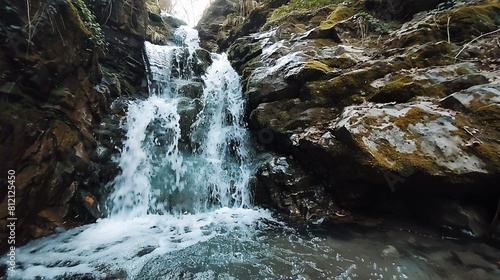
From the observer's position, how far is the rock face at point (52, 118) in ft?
12.8

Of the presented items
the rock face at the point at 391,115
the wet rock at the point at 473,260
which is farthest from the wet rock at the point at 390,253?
the rock face at the point at 391,115

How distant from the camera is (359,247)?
12.4 ft

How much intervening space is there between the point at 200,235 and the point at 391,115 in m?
4.16

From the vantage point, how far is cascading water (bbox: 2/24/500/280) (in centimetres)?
325

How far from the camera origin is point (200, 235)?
446 centimetres

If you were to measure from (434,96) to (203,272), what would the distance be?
17.6 feet

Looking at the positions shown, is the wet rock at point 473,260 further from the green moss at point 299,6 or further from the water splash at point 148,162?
the green moss at point 299,6

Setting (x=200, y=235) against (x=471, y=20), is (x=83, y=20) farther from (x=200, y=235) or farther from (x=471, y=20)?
(x=471, y=20)

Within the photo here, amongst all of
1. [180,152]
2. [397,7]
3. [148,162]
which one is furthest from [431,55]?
[148,162]

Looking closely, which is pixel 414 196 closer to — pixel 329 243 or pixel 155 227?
pixel 329 243

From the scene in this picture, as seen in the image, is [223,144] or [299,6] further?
[299,6]

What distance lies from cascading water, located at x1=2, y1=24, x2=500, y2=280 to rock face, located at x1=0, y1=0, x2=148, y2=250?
1.33ft

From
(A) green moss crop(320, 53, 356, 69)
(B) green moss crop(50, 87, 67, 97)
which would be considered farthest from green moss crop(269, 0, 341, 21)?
(B) green moss crop(50, 87, 67, 97)

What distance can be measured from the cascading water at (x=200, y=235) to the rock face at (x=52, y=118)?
0.40 metres
